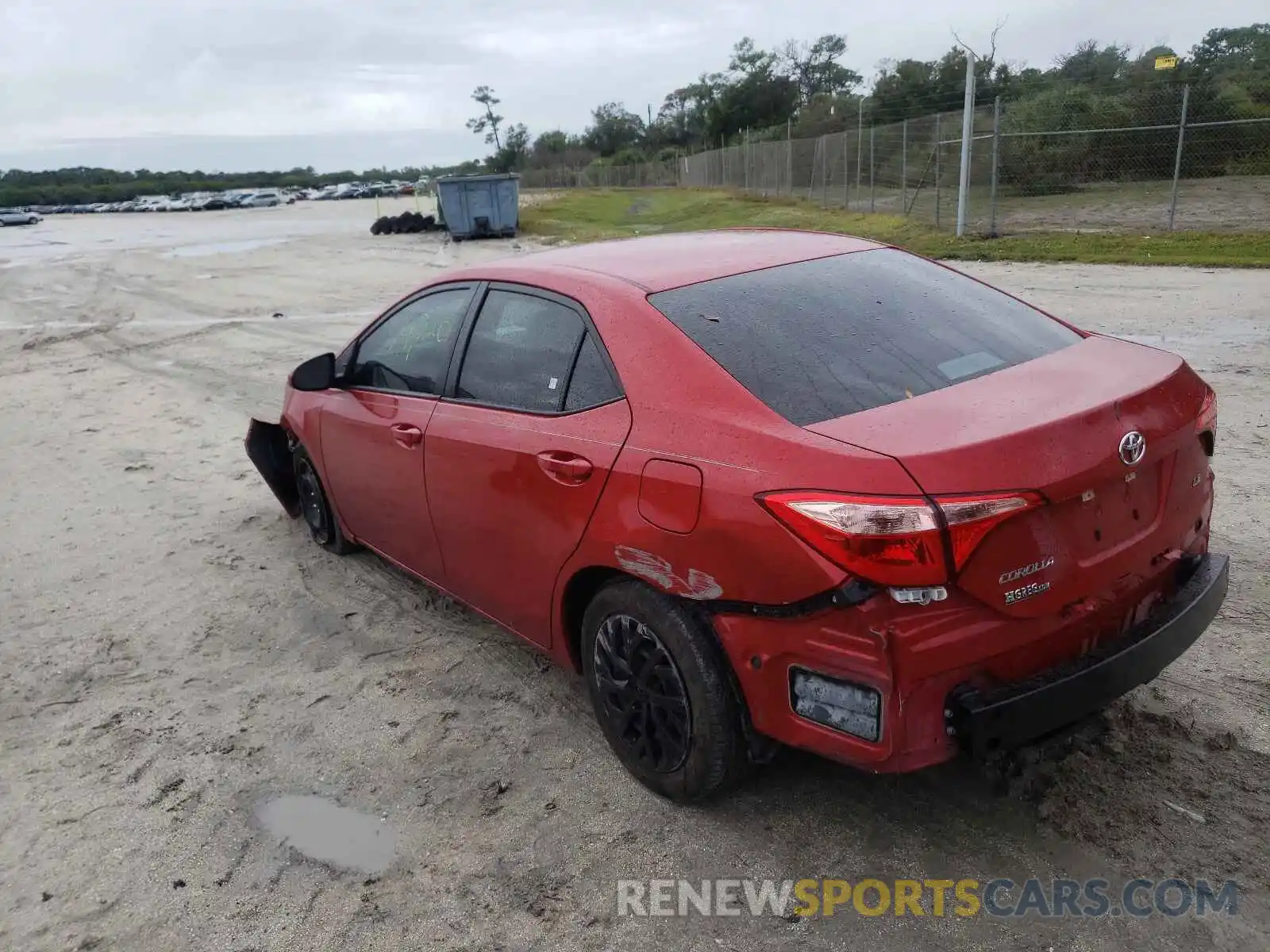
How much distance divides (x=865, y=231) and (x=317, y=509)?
60.3 ft

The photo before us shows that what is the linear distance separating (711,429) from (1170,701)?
77.0 inches

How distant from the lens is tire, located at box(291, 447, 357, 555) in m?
5.33

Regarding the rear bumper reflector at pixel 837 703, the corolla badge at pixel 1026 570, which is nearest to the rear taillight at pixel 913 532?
the corolla badge at pixel 1026 570

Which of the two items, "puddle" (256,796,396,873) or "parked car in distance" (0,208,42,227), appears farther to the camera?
"parked car in distance" (0,208,42,227)

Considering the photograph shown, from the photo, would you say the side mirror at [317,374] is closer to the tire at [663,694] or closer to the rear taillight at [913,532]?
the tire at [663,694]

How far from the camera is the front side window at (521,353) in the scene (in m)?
3.39

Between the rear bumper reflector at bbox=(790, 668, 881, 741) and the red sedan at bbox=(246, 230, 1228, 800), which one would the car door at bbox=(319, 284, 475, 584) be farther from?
the rear bumper reflector at bbox=(790, 668, 881, 741)

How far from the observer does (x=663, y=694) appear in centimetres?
300

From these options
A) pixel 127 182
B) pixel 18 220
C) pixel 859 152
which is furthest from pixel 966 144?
pixel 127 182

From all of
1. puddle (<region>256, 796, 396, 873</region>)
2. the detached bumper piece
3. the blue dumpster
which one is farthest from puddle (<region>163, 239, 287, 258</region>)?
the detached bumper piece

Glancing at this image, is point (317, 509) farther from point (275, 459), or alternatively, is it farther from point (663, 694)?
point (663, 694)

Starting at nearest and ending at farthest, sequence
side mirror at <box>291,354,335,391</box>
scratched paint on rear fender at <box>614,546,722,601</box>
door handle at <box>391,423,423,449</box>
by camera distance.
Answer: scratched paint on rear fender at <box>614,546,722,601</box> < door handle at <box>391,423,423,449</box> < side mirror at <box>291,354,335,391</box>

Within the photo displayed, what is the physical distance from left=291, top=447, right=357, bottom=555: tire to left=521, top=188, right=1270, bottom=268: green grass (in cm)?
870

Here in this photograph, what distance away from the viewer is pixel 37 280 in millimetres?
22031
